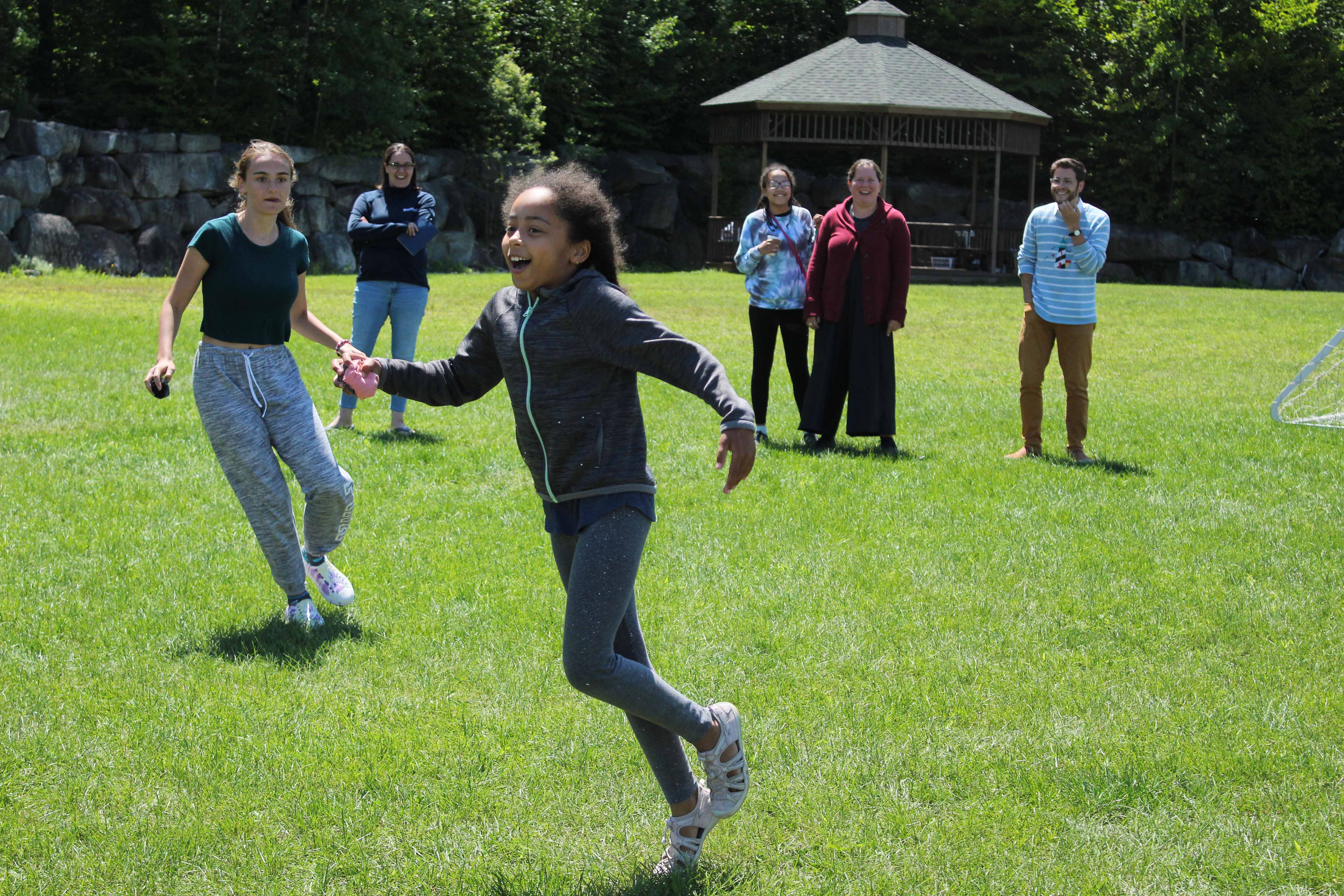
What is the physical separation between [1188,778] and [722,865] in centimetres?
160

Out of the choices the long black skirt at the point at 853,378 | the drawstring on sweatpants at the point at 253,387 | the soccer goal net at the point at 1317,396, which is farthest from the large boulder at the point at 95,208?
the drawstring on sweatpants at the point at 253,387

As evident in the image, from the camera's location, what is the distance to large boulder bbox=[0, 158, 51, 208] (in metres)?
24.0

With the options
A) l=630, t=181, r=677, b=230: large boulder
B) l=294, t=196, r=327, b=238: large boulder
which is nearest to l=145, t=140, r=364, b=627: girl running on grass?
l=294, t=196, r=327, b=238: large boulder

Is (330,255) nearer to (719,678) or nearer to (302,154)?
(302,154)

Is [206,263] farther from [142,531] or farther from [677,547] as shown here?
[677,547]

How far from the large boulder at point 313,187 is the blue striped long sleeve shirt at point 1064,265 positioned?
22.1 metres

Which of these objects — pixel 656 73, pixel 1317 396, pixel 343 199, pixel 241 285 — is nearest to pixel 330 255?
pixel 343 199

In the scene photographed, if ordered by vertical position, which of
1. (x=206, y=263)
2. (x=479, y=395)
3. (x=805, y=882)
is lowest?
(x=805, y=882)

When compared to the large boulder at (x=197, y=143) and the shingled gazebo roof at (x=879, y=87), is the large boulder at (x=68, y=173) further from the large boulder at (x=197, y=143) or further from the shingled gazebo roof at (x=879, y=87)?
the shingled gazebo roof at (x=879, y=87)

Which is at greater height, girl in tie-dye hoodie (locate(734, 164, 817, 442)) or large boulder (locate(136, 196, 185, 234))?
large boulder (locate(136, 196, 185, 234))

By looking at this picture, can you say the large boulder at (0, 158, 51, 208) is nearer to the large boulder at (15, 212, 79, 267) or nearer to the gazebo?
the large boulder at (15, 212, 79, 267)

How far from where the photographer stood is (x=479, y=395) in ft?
13.0

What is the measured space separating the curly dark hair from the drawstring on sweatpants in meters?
2.16

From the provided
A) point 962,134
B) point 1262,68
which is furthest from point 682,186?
point 1262,68
